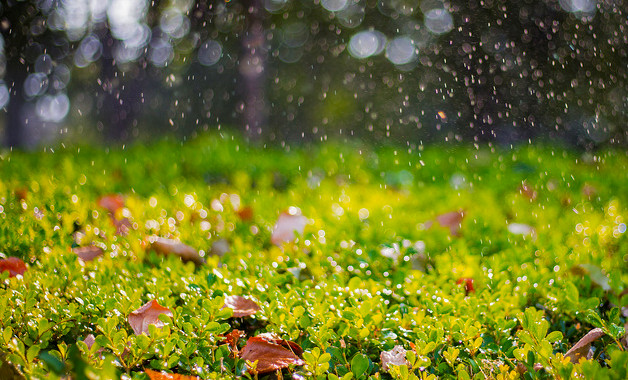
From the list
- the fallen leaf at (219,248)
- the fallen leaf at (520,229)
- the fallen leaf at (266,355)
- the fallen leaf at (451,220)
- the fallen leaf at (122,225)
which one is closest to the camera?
the fallen leaf at (266,355)

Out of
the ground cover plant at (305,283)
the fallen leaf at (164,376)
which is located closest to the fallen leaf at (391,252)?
the ground cover plant at (305,283)

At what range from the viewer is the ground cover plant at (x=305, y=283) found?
1048mm

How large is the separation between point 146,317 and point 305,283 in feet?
1.41

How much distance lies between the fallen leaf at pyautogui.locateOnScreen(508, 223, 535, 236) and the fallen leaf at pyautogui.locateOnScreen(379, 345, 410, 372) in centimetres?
106

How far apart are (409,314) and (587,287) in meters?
0.53

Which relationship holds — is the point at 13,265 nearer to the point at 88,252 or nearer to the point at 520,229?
the point at 88,252

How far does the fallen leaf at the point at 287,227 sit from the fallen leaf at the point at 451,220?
1.75 feet

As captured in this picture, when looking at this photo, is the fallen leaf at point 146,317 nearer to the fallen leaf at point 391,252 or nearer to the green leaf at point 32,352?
the green leaf at point 32,352

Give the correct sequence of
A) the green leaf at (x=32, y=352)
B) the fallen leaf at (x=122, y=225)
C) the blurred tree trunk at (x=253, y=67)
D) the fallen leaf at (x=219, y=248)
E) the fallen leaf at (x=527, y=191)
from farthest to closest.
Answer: the blurred tree trunk at (x=253, y=67), the fallen leaf at (x=527, y=191), the fallen leaf at (x=122, y=225), the fallen leaf at (x=219, y=248), the green leaf at (x=32, y=352)

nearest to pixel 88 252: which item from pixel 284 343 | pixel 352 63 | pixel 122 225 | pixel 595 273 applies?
pixel 122 225

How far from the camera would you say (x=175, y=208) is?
2244 millimetres

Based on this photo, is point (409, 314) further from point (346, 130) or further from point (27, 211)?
point (346, 130)

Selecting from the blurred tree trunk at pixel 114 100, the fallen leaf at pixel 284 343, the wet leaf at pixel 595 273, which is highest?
the fallen leaf at pixel 284 343

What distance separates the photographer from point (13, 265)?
143 cm
